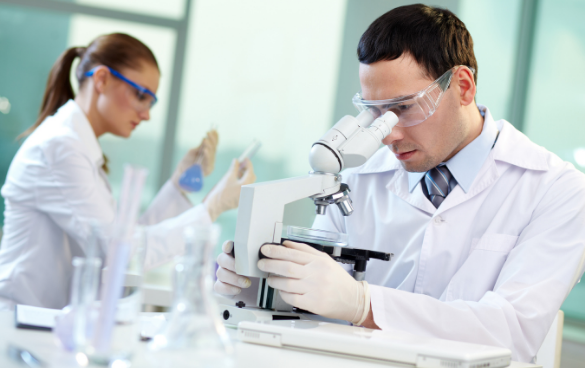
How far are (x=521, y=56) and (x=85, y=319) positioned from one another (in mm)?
4148

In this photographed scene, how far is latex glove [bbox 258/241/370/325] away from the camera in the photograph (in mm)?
1275

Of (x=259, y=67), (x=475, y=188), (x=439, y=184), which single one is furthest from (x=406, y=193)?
(x=259, y=67)

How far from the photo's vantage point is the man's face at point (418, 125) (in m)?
1.73

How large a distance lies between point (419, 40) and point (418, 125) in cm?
28

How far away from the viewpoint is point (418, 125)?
1.82 meters

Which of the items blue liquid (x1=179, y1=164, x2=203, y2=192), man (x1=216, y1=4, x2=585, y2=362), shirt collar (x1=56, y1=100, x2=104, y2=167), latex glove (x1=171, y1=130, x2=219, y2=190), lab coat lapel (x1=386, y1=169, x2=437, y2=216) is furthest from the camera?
latex glove (x1=171, y1=130, x2=219, y2=190)

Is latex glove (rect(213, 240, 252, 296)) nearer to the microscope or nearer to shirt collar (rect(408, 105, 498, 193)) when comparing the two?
the microscope

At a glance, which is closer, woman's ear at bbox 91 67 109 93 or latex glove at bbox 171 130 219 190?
woman's ear at bbox 91 67 109 93

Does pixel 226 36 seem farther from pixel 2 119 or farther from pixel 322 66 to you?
pixel 2 119

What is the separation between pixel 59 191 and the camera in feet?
7.73

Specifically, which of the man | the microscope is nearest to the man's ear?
the man

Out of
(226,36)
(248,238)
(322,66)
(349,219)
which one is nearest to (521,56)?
(322,66)

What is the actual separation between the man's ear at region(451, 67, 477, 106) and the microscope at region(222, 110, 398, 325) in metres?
0.44

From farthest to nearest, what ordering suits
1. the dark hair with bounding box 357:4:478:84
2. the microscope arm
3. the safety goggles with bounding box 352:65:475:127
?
the dark hair with bounding box 357:4:478:84 < the safety goggles with bounding box 352:65:475:127 < the microscope arm
